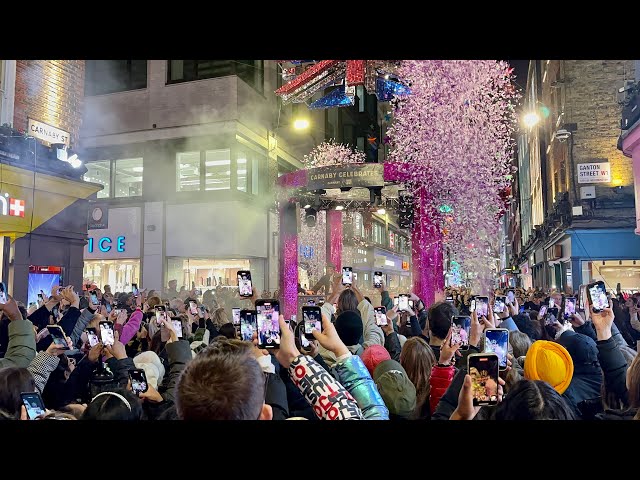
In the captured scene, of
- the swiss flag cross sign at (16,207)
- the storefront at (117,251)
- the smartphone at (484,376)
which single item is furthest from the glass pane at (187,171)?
the smartphone at (484,376)

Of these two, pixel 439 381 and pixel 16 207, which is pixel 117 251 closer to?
pixel 16 207

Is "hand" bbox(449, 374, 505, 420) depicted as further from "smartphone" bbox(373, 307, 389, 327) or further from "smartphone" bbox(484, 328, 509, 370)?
"smartphone" bbox(373, 307, 389, 327)

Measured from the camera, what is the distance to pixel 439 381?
3.19 m

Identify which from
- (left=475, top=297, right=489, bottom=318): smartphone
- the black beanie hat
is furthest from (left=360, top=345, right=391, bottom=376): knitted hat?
(left=475, top=297, right=489, bottom=318): smartphone

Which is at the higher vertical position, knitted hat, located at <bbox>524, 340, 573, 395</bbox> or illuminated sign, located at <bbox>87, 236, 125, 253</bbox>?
illuminated sign, located at <bbox>87, 236, 125, 253</bbox>

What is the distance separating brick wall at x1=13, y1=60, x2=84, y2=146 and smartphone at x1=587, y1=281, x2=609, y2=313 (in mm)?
11159

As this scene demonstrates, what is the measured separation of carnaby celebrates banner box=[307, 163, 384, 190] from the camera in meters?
12.3

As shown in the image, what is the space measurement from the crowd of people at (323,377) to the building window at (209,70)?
1431cm
